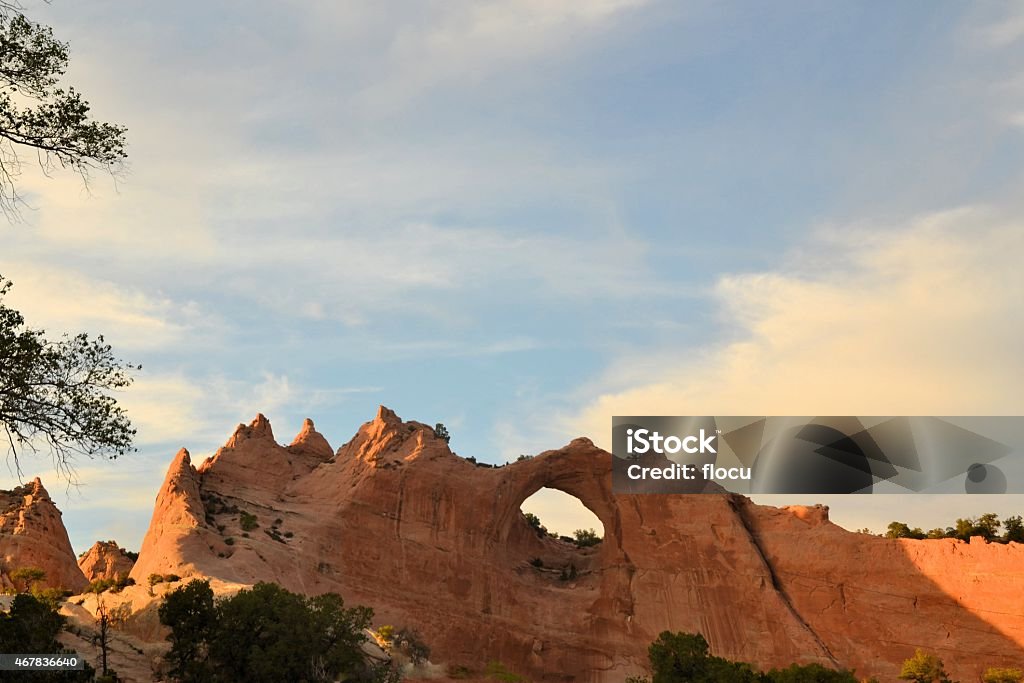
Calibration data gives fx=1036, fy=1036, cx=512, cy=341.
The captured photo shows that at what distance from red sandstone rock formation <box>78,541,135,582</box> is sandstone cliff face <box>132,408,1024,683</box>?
848cm

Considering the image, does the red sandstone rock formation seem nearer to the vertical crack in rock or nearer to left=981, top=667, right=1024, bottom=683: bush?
the vertical crack in rock

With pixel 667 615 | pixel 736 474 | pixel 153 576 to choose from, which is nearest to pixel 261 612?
pixel 153 576

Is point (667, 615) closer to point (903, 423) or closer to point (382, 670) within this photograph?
point (903, 423)

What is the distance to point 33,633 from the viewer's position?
3578 cm

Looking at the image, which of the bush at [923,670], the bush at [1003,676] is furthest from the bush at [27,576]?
the bush at [1003,676]

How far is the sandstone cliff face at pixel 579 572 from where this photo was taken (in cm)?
6025

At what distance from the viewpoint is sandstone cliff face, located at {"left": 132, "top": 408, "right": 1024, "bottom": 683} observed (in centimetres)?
6025

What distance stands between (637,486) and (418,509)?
46.7 feet

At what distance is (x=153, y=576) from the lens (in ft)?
171

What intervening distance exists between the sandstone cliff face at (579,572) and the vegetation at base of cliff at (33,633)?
1753 cm

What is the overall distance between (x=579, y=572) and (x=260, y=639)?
3289cm

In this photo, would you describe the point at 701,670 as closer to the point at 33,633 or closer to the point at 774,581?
the point at 774,581

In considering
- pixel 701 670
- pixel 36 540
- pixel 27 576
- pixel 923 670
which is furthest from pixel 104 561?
pixel 923 670

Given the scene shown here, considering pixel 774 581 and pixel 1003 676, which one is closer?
pixel 1003 676
